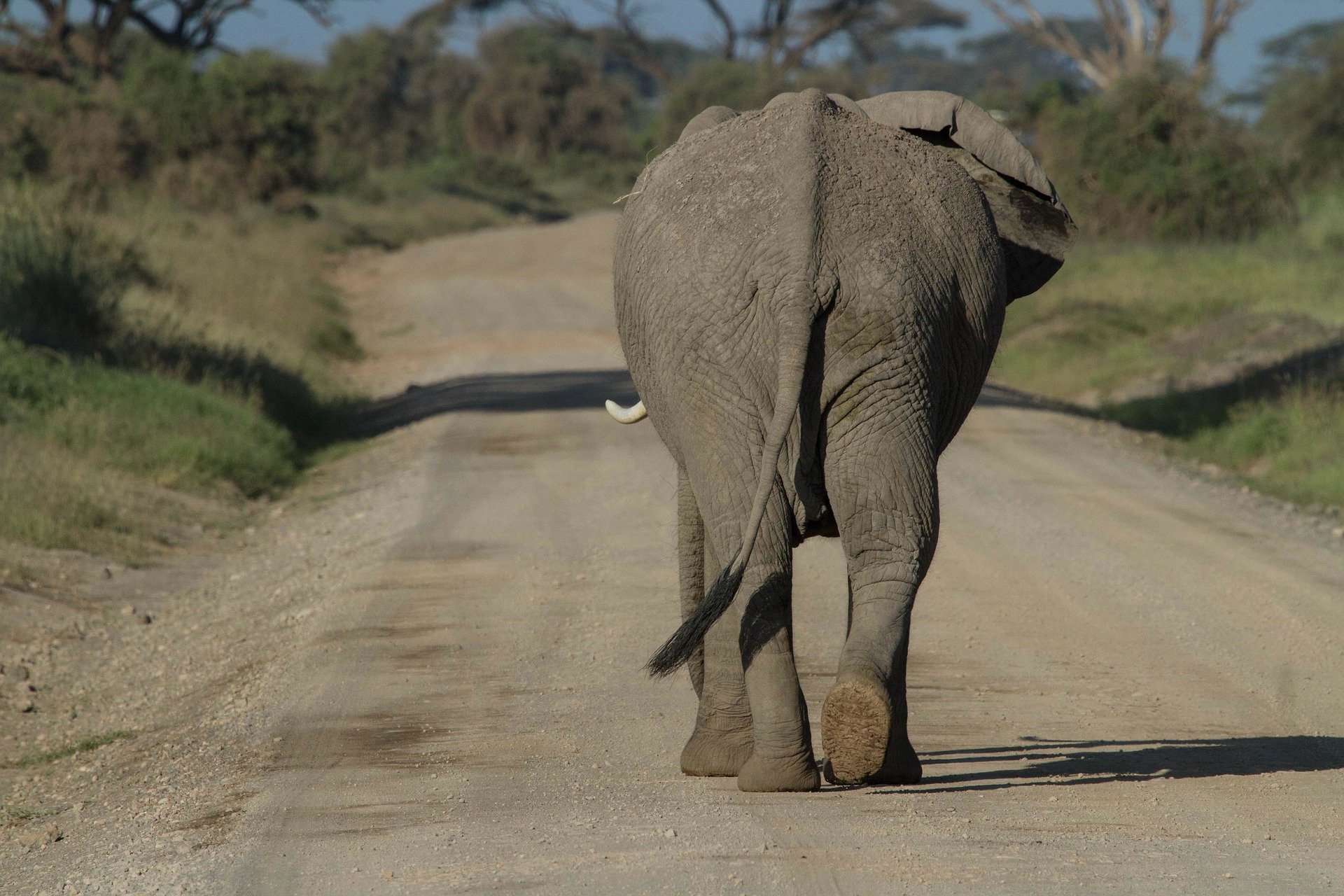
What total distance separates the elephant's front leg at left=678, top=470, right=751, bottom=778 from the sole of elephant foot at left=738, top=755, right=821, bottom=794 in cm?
26

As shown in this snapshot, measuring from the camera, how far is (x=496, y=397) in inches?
709

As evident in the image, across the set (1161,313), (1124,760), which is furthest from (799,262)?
(1161,313)

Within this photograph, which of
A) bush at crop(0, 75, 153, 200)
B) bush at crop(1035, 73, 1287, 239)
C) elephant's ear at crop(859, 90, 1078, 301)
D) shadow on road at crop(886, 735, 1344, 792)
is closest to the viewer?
elephant's ear at crop(859, 90, 1078, 301)

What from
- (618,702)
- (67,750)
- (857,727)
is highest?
(857,727)

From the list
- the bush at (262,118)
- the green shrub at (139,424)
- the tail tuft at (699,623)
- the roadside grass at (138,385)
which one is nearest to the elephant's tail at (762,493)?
the tail tuft at (699,623)

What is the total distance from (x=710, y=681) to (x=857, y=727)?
3.00ft

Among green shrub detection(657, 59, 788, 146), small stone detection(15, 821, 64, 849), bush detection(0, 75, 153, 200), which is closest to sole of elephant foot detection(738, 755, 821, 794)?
small stone detection(15, 821, 64, 849)

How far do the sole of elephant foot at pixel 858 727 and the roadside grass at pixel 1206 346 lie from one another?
29.5ft

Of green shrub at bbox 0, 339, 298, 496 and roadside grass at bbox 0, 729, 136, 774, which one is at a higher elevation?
roadside grass at bbox 0, 729, 136, 774

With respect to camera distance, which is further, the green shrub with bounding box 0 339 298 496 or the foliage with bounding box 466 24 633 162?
the foliage with bounding box 466 24 633 162

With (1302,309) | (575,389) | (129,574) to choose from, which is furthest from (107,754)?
(1302,309)

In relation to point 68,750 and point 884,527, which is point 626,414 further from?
point 68,750

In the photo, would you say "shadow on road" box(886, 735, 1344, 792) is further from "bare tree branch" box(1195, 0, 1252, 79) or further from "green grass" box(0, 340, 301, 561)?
"bare tree branch" box(1195, 0, 1252, 79)

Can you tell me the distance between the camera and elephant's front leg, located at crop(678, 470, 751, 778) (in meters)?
4.74
